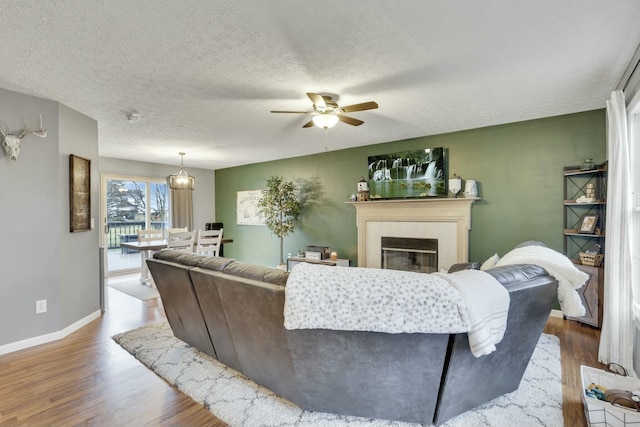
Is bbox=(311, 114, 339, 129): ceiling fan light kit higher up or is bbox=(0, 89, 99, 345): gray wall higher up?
bbox=(311, 114, 339, 129): ceiling fan light kit

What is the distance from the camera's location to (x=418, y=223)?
4902 mm

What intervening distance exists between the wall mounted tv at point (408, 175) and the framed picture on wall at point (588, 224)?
1.62 metres

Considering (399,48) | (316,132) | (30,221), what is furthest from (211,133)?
(399,48)

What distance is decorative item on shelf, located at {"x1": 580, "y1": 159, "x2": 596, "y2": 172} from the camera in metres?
3.52

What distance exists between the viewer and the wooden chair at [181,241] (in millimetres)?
4906

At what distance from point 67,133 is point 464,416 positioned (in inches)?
177

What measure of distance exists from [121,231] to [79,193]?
143 inches

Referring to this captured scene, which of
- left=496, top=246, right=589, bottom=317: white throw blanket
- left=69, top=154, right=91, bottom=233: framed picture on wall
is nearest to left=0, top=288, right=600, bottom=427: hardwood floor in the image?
left=496, top=246, right=589, bottom=317: white throw blanket

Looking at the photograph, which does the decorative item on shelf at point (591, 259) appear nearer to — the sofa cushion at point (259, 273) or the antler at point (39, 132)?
the sofa cushion at point (259, 273)

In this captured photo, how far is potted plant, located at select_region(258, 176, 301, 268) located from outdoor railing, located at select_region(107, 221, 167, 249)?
294cm

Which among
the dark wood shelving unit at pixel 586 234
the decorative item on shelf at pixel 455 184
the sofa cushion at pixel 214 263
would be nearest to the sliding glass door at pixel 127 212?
the sofa cushion at pixel 214 263

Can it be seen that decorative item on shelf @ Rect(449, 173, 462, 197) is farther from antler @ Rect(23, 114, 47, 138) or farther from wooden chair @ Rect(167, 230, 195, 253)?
antler @ Rect(23, 114, 47, 138)

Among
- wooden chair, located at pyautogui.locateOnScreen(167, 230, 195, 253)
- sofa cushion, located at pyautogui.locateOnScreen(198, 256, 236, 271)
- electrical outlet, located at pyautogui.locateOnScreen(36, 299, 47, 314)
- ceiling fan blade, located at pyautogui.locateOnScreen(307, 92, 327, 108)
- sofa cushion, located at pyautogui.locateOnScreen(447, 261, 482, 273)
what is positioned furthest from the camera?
wooden chair, located at pyautogui.locateOnScreen(167, 230, 195, 253)

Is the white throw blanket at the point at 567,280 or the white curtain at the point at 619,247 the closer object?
the white throw blanket at the point at 567,280
